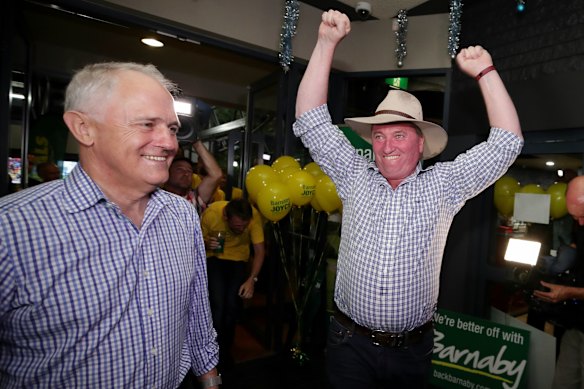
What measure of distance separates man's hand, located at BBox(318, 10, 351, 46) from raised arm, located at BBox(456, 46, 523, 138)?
0.55 metres

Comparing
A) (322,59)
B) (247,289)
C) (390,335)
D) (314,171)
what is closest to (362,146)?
(314,171)

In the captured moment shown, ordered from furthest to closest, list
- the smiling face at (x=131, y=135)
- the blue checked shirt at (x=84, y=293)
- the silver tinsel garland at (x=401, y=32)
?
the silver tinsel garland at (x=401, y=32), the smiling face at (x=131, y=135), the blue checked shirt at (x=84, y=293)

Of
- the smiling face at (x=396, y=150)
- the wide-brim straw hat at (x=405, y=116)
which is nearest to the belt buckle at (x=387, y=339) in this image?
the smiling face at (x=396, y=150)

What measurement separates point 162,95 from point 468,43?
3.03 metres

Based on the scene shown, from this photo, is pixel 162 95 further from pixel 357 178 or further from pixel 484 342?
pixel 484 342

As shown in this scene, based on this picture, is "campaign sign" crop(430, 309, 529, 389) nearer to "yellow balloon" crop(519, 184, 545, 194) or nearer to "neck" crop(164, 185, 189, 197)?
"yellow balloon" crop(519, 184, 545, 194)

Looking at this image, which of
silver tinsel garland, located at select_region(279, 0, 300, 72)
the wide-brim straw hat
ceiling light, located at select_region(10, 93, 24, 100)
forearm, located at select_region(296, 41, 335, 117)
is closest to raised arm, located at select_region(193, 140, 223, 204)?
silver tinsel garland, located at select_region(279, 0, 300, 72)

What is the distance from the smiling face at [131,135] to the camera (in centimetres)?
100

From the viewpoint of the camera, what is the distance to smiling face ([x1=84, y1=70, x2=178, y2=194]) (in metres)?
1.00

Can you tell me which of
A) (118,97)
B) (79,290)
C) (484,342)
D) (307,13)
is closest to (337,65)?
(307,13)

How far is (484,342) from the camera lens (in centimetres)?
272

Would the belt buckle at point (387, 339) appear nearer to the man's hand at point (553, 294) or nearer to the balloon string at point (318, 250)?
the man's hand at point (553, 294)

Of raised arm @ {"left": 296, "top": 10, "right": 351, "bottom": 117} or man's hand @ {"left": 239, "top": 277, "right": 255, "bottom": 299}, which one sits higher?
raised arm @ {"left": 296, "top": 10, "right": 351, "bottom": 117}

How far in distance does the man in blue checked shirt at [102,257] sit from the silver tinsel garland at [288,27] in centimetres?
194
